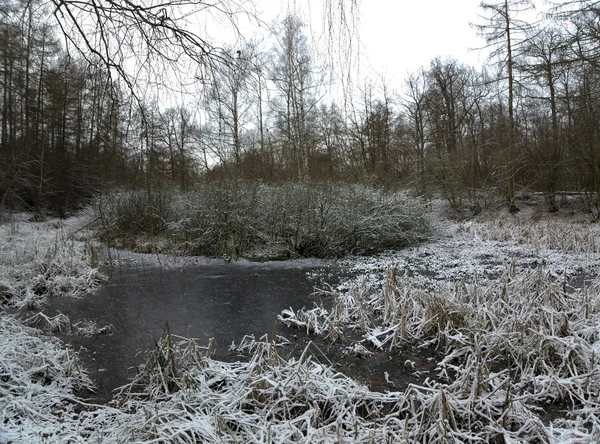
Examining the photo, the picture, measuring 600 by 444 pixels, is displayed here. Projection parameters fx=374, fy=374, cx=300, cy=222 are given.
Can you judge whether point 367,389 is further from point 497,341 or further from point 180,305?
point 180,305

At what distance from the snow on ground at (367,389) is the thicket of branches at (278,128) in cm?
125

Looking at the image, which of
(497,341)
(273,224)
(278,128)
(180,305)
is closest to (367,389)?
(497,341)

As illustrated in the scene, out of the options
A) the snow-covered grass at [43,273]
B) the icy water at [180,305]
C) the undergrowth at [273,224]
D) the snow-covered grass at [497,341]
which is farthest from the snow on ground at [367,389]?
the undergrowth at [273,224]

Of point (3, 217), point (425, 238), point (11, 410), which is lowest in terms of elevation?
point (11, 410)

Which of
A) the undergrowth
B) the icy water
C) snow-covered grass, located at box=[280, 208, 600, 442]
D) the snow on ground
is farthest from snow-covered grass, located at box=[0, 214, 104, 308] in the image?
snow-covered grass, located at box=[280, 208, 600, 442]

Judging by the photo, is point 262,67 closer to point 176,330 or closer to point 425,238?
point 176,330

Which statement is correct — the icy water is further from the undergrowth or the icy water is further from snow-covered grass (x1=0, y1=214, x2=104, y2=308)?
the undergrowth

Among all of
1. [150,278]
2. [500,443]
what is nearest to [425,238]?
[150,278]

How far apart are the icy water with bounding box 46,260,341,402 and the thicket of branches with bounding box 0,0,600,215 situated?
5.74ft

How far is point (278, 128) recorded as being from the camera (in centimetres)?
1706

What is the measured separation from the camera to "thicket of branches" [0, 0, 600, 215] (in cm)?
283

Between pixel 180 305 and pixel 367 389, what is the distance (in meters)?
3.52

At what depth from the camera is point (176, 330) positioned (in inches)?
177

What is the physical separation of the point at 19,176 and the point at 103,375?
38.7 ft
